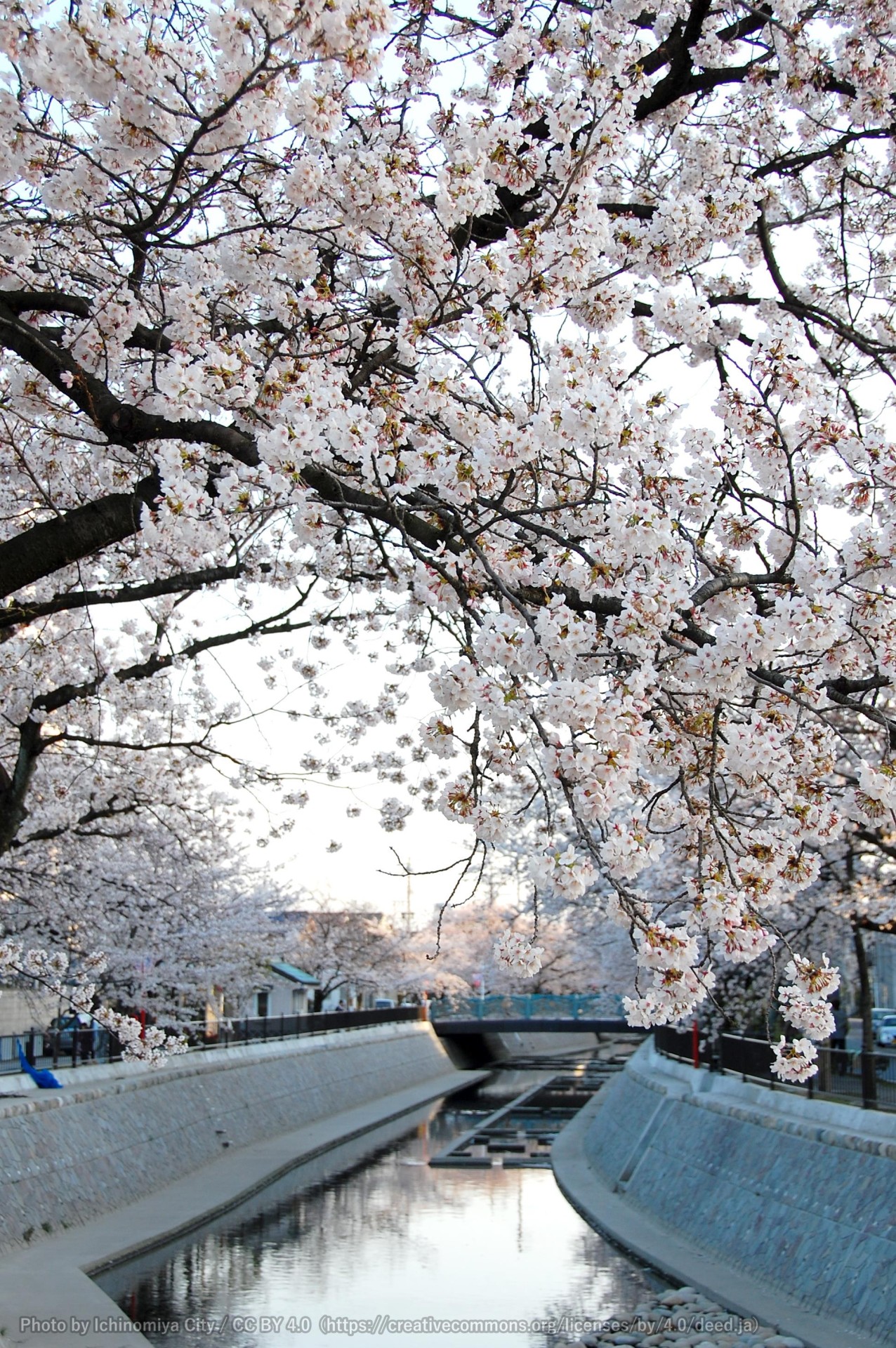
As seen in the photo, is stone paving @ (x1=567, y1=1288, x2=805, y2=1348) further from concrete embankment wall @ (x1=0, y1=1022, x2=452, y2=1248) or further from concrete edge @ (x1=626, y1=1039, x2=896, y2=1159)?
concrete embankment wall @ (x1=0, y1=1022, x2=452, y2=1248)

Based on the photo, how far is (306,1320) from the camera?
12.2 m

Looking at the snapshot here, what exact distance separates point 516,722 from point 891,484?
221cm

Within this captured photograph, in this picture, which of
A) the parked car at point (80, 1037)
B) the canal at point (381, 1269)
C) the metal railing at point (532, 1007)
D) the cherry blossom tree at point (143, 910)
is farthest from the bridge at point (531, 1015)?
the canal at point (381, 1269)

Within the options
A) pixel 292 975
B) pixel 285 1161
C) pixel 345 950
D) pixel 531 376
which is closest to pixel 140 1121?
pixel 285 1161

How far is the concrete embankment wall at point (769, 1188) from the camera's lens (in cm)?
1037

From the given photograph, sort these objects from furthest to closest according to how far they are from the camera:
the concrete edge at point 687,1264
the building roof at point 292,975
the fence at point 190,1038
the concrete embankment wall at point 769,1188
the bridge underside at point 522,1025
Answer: the building roof at point 292,975, the bridge underside at point 522,1025, the fence at point 190,1038, the concrete embankment wall at point 769,1188, the concrete edge at point 687,1264

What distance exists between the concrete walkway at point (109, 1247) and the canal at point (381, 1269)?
0.84 feet

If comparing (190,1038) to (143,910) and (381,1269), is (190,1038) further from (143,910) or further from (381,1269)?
(381,1269)

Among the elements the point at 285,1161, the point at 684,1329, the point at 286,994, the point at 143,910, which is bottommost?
the point at 285,1161

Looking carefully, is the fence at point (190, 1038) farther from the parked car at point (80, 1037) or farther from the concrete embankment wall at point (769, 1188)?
the concrete embankment wall at point (769, 1188)

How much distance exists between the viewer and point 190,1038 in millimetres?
26344

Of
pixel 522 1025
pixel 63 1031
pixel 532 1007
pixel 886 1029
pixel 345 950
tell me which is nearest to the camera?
pixel 63 1031

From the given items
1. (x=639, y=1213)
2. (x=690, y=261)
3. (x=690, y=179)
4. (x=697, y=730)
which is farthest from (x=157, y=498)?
(x=639, y=1213)

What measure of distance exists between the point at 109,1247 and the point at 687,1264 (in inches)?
241
